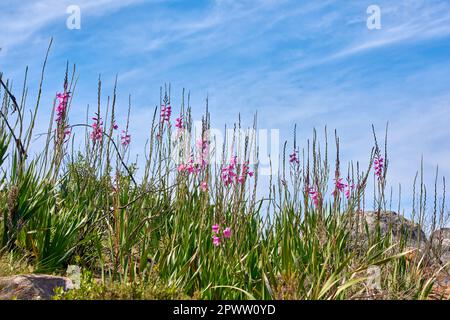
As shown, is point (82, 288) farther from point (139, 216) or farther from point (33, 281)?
point (139, 216)

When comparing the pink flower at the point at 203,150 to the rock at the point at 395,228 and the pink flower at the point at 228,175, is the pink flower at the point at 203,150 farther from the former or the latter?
the rock at the point at 395,228

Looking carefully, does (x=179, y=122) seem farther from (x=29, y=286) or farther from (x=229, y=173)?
(x=29, y=286)

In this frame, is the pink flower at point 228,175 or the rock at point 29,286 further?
the pink flower at point 228,175

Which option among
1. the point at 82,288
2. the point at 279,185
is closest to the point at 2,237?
the point at 82,288

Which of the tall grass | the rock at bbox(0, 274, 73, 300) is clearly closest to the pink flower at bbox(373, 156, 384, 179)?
the tall grass

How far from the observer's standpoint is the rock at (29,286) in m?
5.36

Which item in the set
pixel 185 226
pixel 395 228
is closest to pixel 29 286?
pixel 185 226

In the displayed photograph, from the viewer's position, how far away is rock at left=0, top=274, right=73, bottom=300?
5.36 metres

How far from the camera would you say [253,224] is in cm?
734

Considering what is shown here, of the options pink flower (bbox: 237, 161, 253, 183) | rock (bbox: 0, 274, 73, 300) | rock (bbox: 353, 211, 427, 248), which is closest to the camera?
rock (bbox: 0, 274, 73, 300)

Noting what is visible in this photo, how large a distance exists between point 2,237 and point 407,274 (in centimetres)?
461

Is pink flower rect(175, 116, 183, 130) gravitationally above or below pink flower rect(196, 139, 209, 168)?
above

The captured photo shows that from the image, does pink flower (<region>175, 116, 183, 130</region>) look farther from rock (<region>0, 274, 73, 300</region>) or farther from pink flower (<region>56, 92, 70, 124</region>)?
rock (<region>0, 274, 73, 300</region>)

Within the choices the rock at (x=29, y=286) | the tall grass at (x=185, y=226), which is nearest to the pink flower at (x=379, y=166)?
the tall grass at (x=185, y=226)
